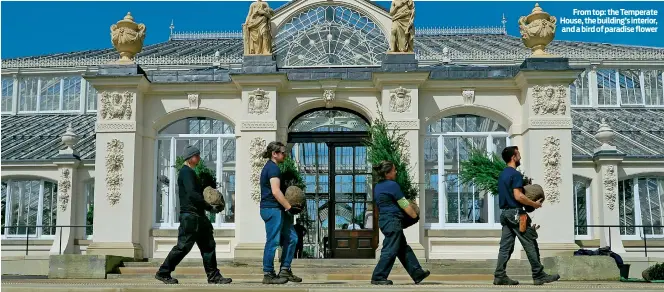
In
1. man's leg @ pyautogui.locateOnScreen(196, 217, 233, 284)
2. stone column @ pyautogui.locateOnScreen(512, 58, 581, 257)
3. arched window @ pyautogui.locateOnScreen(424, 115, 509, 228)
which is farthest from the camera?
arched window @ pyautogui.locateOnScreen(424, 115, 509, 228)

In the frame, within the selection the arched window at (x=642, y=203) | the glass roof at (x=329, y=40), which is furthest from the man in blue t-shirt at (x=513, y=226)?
the arched window at (x=642, y=203)

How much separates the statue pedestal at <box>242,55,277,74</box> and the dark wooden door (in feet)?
6.76

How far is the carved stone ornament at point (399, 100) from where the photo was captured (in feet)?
54.5

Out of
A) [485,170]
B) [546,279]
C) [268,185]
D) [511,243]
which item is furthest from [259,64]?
[546,279]

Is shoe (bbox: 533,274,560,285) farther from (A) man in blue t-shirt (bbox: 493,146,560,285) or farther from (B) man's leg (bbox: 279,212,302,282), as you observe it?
(B) man's leg (bbox: 279,212,302,282)

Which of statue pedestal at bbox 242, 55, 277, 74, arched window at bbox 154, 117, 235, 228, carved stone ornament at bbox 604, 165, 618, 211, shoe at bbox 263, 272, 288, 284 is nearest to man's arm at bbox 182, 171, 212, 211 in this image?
shoe at bbox 263, 272, 288, 284

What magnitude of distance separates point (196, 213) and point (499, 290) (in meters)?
3.81

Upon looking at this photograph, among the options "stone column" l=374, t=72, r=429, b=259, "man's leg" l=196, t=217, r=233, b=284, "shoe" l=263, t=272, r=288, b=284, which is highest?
"stone column" l=374, t=72, r=429, b=259

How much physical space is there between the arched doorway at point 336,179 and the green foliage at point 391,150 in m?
1.09

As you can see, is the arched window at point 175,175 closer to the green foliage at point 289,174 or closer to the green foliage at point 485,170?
the green foliage at point 289,174

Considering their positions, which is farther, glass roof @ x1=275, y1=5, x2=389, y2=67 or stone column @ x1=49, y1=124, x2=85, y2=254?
stone column @ x1=49, y1=124, x2=85, y2=254

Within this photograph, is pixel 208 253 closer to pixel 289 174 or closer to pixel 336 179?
pixel 289 174

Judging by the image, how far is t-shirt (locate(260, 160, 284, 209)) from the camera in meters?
10.4

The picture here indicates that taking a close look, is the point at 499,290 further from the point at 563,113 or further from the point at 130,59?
the point at 130,59
